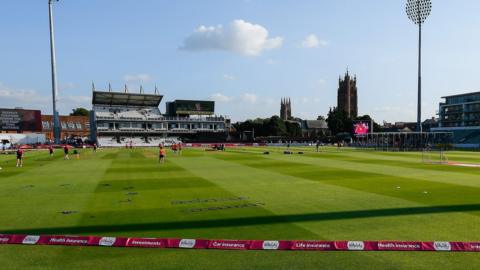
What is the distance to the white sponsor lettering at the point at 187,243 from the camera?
7.96 metres

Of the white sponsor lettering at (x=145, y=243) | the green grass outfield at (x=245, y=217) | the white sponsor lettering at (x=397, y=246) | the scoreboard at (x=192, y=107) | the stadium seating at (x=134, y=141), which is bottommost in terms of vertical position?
the stadium seating at (x=134, y=141)

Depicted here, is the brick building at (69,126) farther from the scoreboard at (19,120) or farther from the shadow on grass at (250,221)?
the shadow on grass at (250,221)

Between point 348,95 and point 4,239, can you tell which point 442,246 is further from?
point 348,95

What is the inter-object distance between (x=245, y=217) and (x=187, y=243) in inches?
125

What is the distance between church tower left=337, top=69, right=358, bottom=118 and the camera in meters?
184

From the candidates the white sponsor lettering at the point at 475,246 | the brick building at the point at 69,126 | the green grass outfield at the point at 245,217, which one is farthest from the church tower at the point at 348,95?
the white sponsor lettering at the point at 475,246

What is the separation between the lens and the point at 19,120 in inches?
3383

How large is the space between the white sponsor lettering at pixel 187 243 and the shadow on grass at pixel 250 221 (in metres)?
1.53

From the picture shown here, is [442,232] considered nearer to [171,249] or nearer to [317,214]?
[317,214]

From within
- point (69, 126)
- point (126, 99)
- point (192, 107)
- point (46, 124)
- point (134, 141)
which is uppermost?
point (126, 99)

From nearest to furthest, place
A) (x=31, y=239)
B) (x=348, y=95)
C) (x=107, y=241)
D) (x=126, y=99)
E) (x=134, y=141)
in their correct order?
(x=107, y=241) < (x=31, y=239) < (x=134, y=141) < (x=126, y=99) < (x=348, y=95)

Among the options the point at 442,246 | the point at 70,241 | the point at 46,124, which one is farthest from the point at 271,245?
the point at 46,124

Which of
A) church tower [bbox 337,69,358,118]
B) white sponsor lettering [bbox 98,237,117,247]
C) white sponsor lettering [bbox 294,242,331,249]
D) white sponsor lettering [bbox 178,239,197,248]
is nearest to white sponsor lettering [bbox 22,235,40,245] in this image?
white sponsor lettering [bbox 98,237,117,247]

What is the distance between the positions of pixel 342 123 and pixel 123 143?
78.4 m
